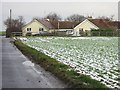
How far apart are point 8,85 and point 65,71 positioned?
328cm

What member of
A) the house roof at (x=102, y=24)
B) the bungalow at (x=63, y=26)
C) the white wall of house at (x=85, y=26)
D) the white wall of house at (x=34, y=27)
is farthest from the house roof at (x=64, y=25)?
the house roof at (x=102, y=24)

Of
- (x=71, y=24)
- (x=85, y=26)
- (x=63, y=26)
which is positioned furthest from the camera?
(x=63, y=26)

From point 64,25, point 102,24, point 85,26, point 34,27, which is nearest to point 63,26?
point 64,25

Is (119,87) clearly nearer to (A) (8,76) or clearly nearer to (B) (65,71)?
(B) (65,71)

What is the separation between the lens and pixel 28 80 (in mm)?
12414

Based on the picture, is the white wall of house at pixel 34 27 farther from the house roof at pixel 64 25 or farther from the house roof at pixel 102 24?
the house roof at pixel 102 24

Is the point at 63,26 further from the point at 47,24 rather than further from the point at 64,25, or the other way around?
the point at 47,24

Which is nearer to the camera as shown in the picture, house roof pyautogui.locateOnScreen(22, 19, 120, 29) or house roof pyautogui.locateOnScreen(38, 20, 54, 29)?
house roof pyautogui.locateOnScreen(22, 19, 120, 29)

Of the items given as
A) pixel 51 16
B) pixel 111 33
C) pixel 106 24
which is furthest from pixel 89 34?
pixel 51 16

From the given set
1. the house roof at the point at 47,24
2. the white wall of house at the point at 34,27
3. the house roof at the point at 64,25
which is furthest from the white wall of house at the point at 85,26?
the white wall of house at the point at 34,27

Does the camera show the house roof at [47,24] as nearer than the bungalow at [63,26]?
No

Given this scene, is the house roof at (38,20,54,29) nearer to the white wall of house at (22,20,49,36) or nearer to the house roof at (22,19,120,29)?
the house roof at (22,19,120,29)

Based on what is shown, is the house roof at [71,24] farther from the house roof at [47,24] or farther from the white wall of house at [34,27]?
the white wall of house at [34,27]

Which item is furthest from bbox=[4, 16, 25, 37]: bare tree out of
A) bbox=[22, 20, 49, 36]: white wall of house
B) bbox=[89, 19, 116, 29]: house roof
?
bbox=[89, 19, 116, 29]: house roof
